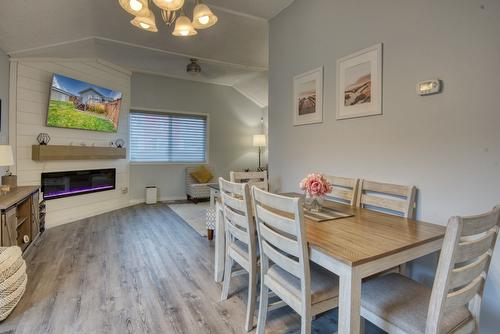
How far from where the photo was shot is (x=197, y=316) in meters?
1.93

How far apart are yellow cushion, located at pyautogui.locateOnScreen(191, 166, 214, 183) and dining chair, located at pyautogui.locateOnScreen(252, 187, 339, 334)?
466cm

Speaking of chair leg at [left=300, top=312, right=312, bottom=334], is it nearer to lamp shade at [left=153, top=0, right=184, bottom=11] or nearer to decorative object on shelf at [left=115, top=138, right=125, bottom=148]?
lamp shade at [left=153, top=0, right=184, bottom=11]

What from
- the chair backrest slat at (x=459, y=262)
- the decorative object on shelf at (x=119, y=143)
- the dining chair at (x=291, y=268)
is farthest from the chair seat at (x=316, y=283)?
the decorative object on shelf at (x=119, y=143)

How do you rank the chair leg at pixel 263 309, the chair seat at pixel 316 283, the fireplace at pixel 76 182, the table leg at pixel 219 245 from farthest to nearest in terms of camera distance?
the fireplace at pixel 76 182, the table leg at pixel 219 245, the chair leg at pixel 263 309, the chair seat at pixel 316 283

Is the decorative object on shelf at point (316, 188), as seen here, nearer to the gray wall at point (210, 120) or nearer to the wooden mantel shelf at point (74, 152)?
the wooden mantel shelf at point (74, 152)

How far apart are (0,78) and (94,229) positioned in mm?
2242

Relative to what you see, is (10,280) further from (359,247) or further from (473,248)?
(473,248)

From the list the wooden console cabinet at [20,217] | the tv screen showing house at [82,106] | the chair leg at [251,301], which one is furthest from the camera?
the tv screen showing house at [82,106]

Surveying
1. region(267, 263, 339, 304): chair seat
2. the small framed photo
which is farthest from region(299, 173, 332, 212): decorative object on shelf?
the small framed photo

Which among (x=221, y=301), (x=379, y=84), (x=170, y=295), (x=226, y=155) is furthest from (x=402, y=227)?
(x=226, y=155)

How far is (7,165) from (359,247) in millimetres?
3421

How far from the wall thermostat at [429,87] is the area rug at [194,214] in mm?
2985

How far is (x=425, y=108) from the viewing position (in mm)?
1780

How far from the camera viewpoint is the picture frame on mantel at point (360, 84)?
2.08 m
